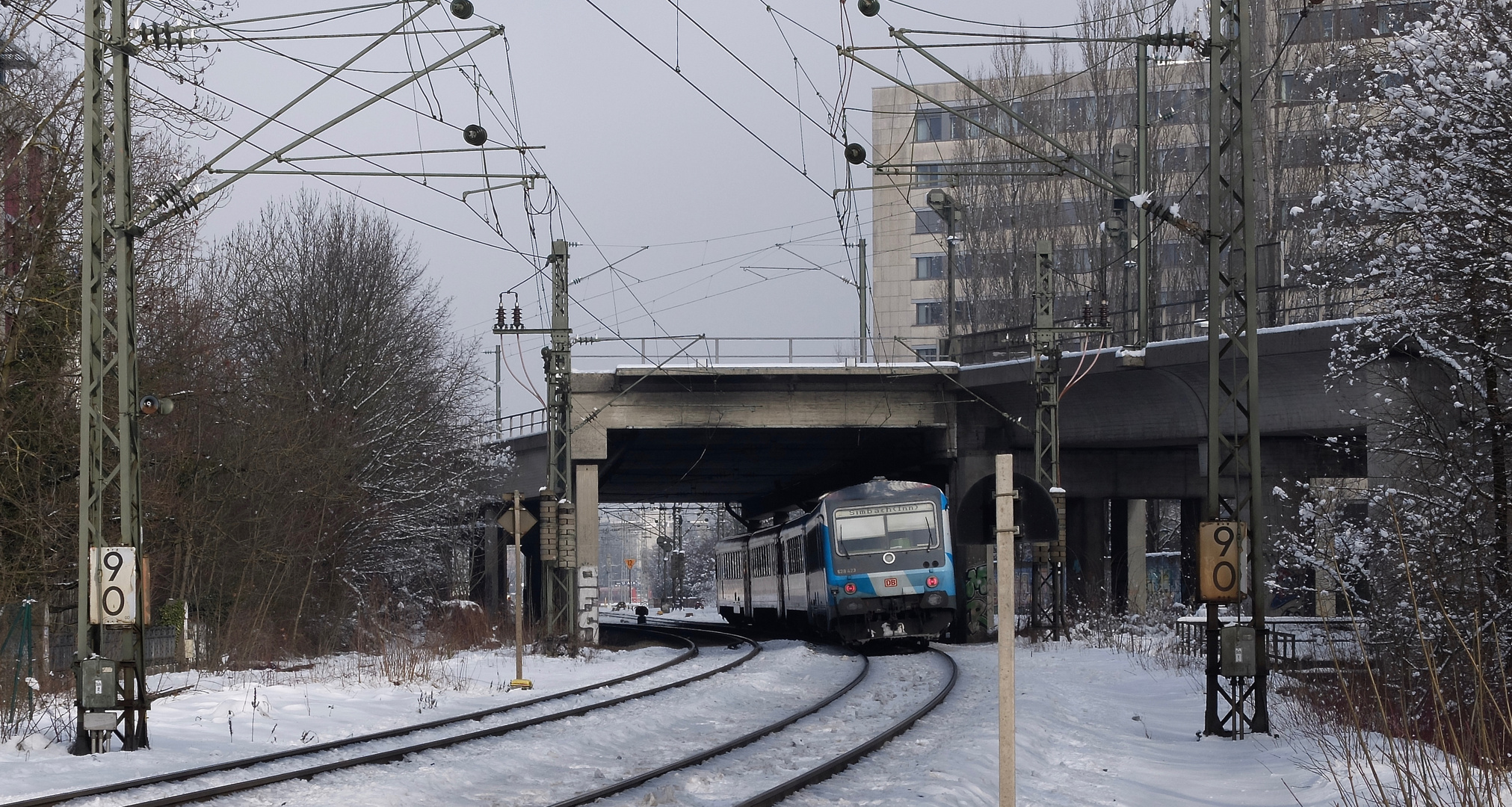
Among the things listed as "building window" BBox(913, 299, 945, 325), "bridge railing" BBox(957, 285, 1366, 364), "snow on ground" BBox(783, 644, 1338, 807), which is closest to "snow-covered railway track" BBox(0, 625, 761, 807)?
"snow on ground" BBox(783, 644, 1338, 807)

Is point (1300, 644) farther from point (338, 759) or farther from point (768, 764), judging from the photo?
point (338, 759)

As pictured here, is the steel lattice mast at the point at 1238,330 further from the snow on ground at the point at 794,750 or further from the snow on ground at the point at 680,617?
the snow on ground at the point at 680,617

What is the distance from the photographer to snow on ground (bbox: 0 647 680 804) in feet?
40.0

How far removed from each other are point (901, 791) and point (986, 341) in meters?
38.2

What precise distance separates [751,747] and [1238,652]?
4.68m

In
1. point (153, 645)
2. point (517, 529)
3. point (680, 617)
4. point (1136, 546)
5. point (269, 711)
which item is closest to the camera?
point (269, 711)

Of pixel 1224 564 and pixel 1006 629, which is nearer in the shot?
pixel 1006 629

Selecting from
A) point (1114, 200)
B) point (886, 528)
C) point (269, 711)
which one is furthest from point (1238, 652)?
point (1114, 200)

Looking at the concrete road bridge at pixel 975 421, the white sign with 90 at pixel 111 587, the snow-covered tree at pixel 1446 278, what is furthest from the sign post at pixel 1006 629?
the concrete road bridge at pixel 975 421

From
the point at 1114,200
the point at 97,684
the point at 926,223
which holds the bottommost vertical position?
the point at 97,684

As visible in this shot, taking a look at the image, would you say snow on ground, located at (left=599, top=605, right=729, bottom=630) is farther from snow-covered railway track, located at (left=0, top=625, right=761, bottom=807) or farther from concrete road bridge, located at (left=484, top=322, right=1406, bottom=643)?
snow-covered railway track, located at (left=0, top=625, right=761, bottom=807)

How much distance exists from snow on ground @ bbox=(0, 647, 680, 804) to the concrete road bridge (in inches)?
396

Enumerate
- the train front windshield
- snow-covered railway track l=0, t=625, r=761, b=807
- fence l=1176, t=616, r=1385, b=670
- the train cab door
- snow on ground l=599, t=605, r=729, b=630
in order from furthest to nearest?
snow on ground l=599, t=605, r=729, b=630 < the train cab door < the train front windshield < fence l=1176, t=616, r=1385, b=670 < snow-covered railway track l=0, t=625, r=761, b=807

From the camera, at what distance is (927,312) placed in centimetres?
7781
